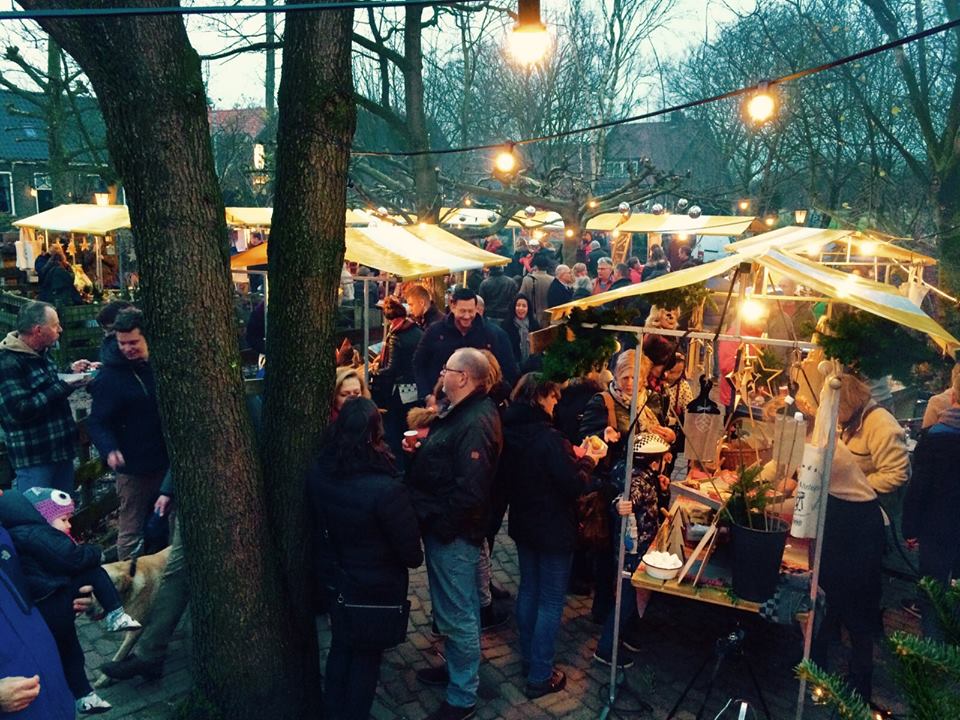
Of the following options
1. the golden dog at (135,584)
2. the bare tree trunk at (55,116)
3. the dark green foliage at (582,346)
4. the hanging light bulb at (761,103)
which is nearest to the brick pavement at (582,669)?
the golden dog at (135,584)

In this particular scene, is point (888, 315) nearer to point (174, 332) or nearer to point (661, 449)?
point (661, 449)

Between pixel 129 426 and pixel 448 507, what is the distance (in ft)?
7.84

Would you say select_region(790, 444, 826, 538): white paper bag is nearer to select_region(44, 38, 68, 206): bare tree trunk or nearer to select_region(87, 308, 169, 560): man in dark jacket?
select_region(87, 308, 169, 560): man in dark jacket

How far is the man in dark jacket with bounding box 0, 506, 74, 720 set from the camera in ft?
8.63

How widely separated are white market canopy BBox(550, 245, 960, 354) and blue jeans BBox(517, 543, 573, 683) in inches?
57.8

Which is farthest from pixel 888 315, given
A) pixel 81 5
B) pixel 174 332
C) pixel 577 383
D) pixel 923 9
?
pixel 923 9

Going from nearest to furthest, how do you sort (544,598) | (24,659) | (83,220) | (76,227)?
(24,659)
(544,598)
(76,227)
(83,220)

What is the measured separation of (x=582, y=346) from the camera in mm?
4305

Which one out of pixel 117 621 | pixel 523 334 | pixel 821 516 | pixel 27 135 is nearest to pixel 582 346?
pixel 821 516

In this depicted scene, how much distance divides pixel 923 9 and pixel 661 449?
47.7ft

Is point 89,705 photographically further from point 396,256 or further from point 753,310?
point 396,256

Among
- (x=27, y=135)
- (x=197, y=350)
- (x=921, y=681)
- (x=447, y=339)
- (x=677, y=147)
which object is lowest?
(x=447, y=339)

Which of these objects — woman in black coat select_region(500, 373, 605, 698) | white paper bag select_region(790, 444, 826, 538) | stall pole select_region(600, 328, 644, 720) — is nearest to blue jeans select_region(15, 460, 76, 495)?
woman in black coat select_region(500, 373, 605, 698)

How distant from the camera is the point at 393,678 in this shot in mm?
4574
